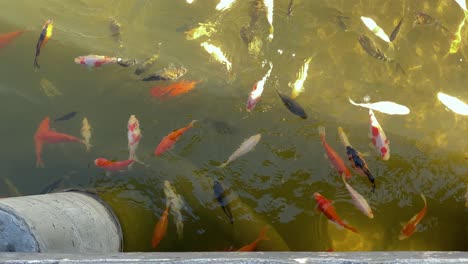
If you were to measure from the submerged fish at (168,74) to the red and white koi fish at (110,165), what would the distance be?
92cm

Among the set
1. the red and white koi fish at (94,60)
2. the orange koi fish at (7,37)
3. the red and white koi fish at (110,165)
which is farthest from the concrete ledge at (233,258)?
the orange koi fish at (7,37)

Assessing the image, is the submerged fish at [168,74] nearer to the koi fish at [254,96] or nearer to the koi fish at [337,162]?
the koi fish at [254,96]

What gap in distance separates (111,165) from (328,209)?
2.21 m

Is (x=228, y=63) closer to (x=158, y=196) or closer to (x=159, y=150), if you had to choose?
(x=159, y=150)

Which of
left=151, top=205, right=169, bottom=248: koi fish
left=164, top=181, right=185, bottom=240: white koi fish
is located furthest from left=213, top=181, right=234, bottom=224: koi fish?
left=151, top=205, right=169, bottom=248: koi fish

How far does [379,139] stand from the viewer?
14.4 ft

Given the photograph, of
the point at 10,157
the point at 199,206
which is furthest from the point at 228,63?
the point at 10,157

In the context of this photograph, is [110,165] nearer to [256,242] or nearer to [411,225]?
[256,242]

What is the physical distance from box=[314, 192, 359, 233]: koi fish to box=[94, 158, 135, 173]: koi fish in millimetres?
1926

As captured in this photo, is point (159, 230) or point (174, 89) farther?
point (174, 89)

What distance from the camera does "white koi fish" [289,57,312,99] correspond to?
4762mm

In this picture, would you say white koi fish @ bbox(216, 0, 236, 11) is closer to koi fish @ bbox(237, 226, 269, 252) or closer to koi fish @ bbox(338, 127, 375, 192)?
koi fish @ bbox(338, 127, 375, 192)

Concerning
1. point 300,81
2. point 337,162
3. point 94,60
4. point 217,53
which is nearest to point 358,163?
point 337,162

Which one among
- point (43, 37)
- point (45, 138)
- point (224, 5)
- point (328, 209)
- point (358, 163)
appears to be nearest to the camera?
point (358, 163)
